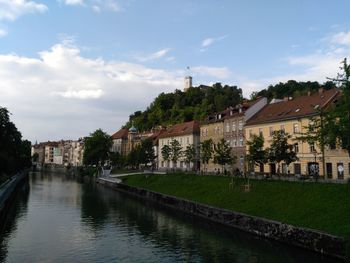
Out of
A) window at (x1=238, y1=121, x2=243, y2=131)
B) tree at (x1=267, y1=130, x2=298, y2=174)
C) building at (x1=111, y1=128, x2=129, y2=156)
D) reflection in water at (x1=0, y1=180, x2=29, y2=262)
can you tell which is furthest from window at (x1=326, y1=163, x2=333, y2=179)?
building at (x1=111, y1=128, x2=129, y2=156)

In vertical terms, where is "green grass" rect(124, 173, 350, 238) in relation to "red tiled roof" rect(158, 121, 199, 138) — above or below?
below

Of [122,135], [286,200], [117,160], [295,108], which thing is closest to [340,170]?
[295,108]

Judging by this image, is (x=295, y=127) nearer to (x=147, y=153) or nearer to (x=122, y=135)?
(x=147, y=153)

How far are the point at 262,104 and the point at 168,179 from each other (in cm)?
2095

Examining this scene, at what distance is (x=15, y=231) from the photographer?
34062 mm

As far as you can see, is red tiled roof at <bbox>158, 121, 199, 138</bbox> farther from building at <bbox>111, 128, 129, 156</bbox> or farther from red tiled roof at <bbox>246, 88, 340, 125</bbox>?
building at <bbox>111, 128, 129, 156</bbox>

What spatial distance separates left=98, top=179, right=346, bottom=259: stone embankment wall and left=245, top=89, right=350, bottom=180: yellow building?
1179 cm

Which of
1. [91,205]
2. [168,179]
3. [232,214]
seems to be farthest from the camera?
[168,179]

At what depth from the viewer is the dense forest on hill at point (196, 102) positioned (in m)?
131

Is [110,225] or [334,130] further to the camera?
[110,225]

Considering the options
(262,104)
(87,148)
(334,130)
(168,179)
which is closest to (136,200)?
(168,179)

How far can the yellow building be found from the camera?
47.6 metres

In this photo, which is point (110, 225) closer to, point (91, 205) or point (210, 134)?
point (91, 205)

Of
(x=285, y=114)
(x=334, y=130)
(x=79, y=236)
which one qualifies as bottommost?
(x=79, y=236)
